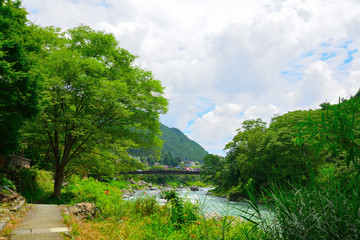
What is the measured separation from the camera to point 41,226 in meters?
5.80

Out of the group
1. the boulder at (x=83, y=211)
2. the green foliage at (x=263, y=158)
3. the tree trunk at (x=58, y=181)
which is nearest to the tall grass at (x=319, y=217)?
the boulder at (x=83, y=211)

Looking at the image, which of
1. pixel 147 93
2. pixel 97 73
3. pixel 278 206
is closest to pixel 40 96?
pixel 97 73

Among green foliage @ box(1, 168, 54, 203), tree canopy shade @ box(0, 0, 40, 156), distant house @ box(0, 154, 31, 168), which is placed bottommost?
green foliage @ box(1, 168, 54, 203)

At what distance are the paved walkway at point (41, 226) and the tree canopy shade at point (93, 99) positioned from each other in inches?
211

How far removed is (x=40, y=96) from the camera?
10.4 m

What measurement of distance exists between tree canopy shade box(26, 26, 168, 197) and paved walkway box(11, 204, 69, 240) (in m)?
5.36

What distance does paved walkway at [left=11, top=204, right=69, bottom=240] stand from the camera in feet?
16.4

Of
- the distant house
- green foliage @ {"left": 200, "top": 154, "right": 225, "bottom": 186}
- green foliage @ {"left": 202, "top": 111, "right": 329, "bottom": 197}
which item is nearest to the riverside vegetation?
the distant house

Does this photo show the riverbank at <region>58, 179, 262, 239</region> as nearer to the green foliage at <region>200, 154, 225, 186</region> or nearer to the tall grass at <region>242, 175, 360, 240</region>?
the tall grass at <region>242, 175, 360, 240</region>

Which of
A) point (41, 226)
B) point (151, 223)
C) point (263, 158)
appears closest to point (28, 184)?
point (41, 226)

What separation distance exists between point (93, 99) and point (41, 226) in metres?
8.22

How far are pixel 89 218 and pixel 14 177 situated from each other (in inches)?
399

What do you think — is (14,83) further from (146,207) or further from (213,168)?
(213,168)

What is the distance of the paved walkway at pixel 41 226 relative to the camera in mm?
5005
